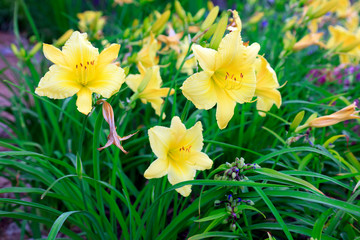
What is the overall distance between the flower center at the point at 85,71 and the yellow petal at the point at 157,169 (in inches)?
14.0

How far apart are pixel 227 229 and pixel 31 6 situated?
18.6 ft

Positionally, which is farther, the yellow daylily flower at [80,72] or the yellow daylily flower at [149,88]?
the yellow daylily flower at [149,88]

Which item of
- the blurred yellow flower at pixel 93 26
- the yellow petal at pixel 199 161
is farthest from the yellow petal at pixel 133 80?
the blurred yellow flower at pixel 93 26

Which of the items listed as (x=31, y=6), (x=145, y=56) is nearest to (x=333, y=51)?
(x=145, y=56)

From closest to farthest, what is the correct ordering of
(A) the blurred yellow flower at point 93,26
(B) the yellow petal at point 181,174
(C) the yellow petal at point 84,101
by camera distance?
(C) the yellow petal at point 84,101, (B) the yellow petal at point 181,174, (A) the blurred yellow flower at point 93,26

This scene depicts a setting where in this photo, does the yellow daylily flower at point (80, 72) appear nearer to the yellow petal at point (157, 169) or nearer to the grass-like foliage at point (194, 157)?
the grass-like foliage at point (194, 157)

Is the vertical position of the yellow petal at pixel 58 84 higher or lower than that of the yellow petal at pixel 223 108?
higher

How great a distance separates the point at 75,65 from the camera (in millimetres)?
1081

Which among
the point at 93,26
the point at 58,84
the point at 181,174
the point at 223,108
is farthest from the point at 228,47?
the point at 93,26

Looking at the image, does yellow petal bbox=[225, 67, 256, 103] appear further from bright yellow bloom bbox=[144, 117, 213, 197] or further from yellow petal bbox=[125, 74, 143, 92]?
yellow petal bbox=[125, 74, 143, 92]

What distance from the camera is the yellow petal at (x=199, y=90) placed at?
1036 millimetres

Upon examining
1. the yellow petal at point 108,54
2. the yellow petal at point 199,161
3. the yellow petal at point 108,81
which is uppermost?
the yellow petal at point 108,54

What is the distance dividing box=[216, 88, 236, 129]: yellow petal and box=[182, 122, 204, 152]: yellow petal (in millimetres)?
75

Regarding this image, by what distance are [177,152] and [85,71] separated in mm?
428
